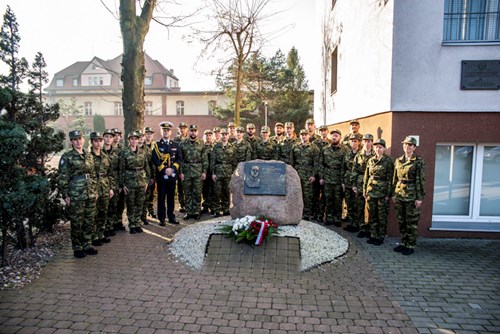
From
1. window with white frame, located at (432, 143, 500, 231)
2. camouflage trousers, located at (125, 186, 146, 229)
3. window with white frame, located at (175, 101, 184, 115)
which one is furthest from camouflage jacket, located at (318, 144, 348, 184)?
window with white frame, located at (175, 101, 184, 115)

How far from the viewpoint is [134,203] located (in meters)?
7.33

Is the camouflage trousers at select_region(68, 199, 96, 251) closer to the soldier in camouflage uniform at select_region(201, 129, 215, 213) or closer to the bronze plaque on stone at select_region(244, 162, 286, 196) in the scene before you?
the bronze plaque on stone at select_region(244, 162, 286, 196)

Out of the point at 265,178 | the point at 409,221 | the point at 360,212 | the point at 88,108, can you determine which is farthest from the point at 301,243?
the point at 88,108

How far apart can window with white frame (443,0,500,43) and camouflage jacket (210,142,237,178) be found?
5.12 meters

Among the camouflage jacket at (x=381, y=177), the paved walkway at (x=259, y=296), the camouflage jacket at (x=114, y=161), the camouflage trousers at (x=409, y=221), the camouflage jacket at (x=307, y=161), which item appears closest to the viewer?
the paved walkway at (x=259, y=296)

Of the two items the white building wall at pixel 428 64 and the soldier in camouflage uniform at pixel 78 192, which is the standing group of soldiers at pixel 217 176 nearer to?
the soldier in camouflage uniform at pixel 78 192

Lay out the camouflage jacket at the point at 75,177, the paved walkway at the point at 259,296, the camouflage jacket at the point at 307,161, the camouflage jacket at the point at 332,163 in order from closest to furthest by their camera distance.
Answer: the paved walkway at the point at 259,296 → the camouflage jacket at the point at 75,177 → the camouflage jacket at the point at 332,163 → the camouflage jacket at the point at 307,161

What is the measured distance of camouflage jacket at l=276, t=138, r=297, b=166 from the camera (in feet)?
27.8

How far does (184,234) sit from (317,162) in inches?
136

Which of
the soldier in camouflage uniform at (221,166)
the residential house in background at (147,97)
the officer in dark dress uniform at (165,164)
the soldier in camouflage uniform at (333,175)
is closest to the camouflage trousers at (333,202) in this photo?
the soldier in camouflage uniform at (333,175)

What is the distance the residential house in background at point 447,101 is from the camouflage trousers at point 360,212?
20.5 inches

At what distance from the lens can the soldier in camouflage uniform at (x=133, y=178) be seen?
7223 mm

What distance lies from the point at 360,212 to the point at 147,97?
117 ft

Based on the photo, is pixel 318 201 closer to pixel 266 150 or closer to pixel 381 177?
pixel 266 150
